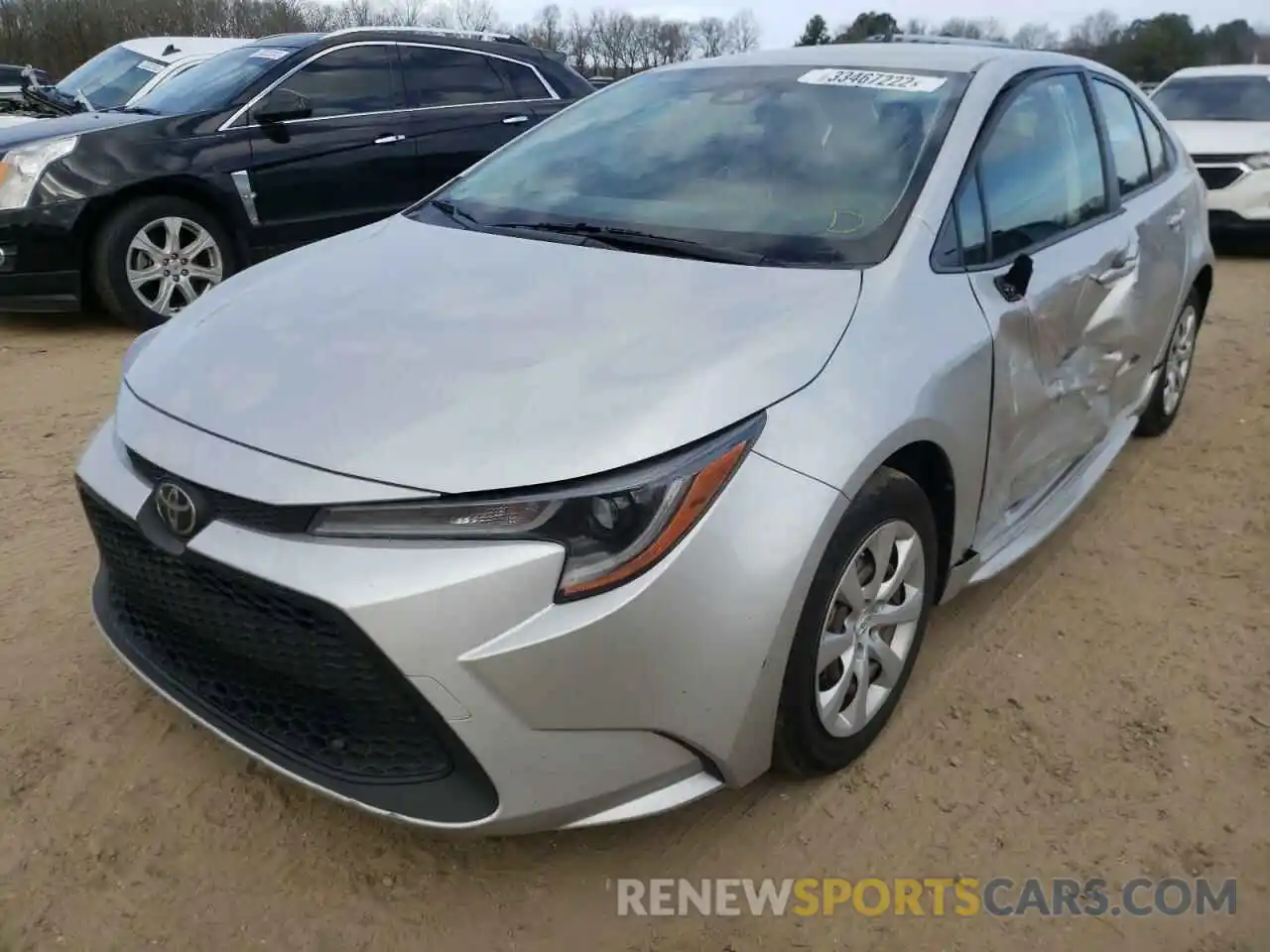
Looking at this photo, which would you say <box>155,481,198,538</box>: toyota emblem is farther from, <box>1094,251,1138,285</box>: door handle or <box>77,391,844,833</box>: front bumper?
<box>1094,251,1138,285</box>: door handle

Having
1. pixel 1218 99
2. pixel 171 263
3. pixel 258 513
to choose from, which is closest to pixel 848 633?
pixel 258 513

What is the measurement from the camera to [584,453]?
1852 millimetres

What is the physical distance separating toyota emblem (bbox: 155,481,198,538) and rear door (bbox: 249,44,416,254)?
4.45 m

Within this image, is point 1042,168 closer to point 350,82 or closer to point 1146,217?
point 1146,217

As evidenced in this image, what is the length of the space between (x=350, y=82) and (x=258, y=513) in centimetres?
523

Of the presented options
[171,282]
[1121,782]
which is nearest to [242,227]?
[171,282]

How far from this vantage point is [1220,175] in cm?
878

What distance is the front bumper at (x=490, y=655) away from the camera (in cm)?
178

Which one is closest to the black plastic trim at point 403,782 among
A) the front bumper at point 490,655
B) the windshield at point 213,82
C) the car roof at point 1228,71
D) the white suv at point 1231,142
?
the front bumper at point 490,655

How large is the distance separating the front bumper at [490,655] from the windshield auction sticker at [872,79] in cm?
150

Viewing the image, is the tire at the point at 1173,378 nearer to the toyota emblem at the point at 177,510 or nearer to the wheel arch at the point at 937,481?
the wheel arch at the point at 937,481

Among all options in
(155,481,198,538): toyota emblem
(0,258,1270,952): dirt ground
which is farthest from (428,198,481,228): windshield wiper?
(0,258,1270,952): dirt ground

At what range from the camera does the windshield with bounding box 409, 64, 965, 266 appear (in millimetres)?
2596

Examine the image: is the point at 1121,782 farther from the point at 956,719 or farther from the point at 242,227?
the point at 242,227
